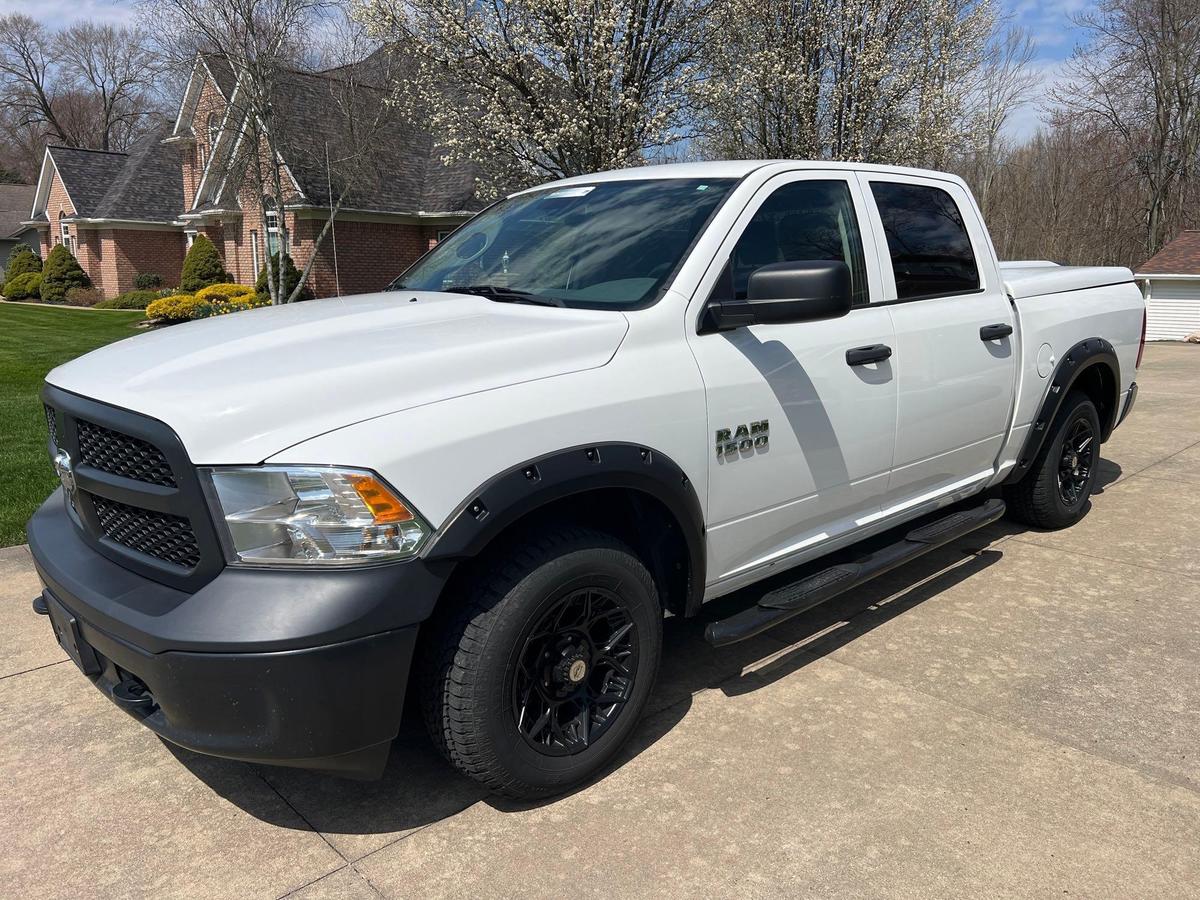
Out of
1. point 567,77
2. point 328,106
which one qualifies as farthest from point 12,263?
point 567,77

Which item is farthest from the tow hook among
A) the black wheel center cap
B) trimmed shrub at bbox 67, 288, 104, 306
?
trimmed shrub at bbox 67, 288, 104, 306

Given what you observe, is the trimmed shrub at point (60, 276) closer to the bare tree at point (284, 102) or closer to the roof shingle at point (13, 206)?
the bare tree at point (284, 102)

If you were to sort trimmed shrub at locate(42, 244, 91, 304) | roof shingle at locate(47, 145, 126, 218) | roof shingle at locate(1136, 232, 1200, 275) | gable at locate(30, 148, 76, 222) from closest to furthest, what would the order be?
roof shingle at locate(1136, 232, 1200, 275) → trimmed shrub at locate(42, 244, 91, 304) → roof shingle at locate(47, 145, 126, 218) → gable at locate(30, 148, 76, 222)

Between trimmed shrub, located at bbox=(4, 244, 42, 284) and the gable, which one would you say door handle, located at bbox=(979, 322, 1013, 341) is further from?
trimmed shrub, located at bbox=(4, 244, 42, 284)

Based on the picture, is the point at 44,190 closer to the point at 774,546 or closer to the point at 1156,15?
the point at 1156,15

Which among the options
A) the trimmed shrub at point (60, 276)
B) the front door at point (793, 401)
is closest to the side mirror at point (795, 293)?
the front door at point (793, 401)

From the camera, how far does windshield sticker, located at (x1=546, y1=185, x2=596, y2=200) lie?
404 cm

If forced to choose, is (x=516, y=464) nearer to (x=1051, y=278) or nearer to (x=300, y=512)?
(x=300, y=512)

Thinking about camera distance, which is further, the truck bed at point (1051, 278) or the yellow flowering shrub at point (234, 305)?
the yellow flowering shrub at point (234, 305)

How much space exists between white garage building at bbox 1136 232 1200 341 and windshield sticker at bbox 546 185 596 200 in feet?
67.4

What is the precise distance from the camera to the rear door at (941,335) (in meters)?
4.05

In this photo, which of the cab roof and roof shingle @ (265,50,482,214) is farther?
roof shingle @ (265,50,482,214)

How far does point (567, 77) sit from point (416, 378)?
14031 millimetres

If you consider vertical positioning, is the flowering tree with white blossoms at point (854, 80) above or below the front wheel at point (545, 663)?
above
